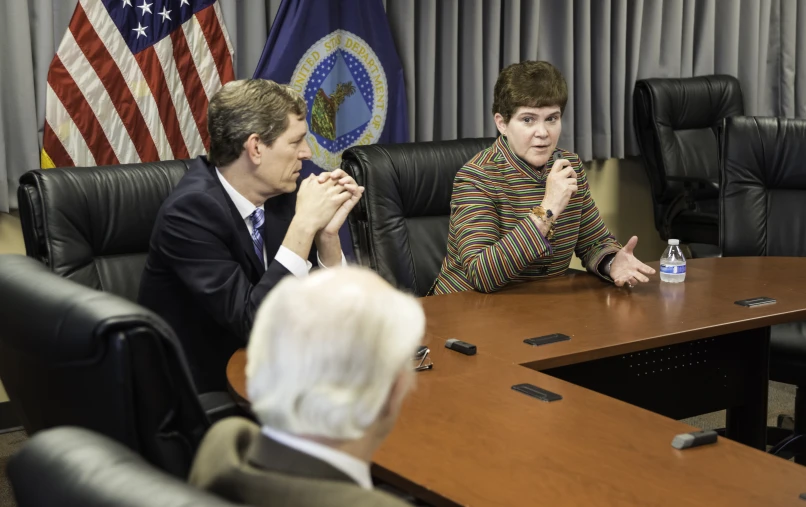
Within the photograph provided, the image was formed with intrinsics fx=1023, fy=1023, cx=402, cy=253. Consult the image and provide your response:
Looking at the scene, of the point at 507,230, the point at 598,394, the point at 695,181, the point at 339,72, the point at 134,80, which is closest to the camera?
the point at 598,394

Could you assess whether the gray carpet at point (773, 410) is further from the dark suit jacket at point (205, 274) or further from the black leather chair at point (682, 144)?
the dark suit jacket at point (205, 274)

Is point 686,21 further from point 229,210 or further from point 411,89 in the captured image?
point 229,210

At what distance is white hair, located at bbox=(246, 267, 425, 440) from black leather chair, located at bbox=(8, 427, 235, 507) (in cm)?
15

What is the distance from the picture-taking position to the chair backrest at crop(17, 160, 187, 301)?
8.68 feet

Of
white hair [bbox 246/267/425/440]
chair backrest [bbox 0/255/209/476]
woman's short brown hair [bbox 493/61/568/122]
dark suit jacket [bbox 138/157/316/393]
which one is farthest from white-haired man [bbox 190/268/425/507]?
woman's short brown hair [bbox 493/61/568/122]

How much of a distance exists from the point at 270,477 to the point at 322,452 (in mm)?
62

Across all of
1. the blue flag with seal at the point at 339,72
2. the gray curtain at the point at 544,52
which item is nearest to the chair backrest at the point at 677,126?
the gray curtain at the point at 544,52

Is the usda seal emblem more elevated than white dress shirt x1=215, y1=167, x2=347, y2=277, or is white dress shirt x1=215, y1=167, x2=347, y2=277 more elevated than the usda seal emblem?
the usda seal emblem

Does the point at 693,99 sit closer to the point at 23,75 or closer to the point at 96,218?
the point at 23,75

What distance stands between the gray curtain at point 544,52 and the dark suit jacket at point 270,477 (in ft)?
8.69

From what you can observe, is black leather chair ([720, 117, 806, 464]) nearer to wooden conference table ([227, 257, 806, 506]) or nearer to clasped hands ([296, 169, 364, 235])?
wooden conference table ([227, 257, 806, 506])

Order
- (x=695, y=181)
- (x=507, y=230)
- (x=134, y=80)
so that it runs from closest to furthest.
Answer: (x=507, y=230) → (x=134, y=80) → (x=695, y=181)

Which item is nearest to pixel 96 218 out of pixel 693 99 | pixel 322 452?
pixel 322 452

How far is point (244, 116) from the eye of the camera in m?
2.54
